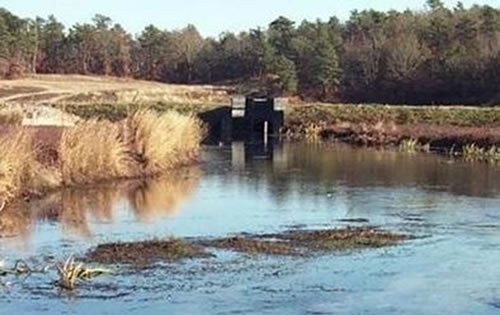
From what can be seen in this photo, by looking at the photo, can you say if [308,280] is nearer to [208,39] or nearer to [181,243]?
[181,243]

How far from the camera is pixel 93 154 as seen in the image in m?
31.6

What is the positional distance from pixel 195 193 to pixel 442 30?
225ft

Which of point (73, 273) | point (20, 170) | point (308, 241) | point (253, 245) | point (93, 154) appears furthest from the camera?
point (93, 154)

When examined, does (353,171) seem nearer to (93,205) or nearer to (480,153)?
(480,153)

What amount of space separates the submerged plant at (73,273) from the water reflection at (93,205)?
400cm

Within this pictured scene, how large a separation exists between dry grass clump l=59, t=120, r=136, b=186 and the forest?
49549 mm

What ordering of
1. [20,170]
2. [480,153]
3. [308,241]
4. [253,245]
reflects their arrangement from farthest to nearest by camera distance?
[480,153], [20,170], [308,241], [253,245]

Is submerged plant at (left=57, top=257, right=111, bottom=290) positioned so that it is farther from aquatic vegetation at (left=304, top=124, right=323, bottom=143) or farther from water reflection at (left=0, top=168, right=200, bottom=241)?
aquatic vegetation at (left=304, top=124, right=323, bottom=143)

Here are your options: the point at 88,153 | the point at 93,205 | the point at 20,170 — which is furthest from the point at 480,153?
the point at 20,170

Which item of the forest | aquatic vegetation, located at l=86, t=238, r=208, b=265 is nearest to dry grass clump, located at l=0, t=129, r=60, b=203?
aquatic vegetation, located at l=86, t=238, r=208, b=265

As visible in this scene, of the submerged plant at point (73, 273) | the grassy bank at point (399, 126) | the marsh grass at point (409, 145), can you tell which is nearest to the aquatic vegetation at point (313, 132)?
the grassy bank at point (399, 126)

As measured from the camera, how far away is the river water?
50.9 ft

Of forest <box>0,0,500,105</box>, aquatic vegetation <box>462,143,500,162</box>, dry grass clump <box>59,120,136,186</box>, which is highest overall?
forest <box>0,0,500,105</box>

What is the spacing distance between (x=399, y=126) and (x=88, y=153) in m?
34.7
